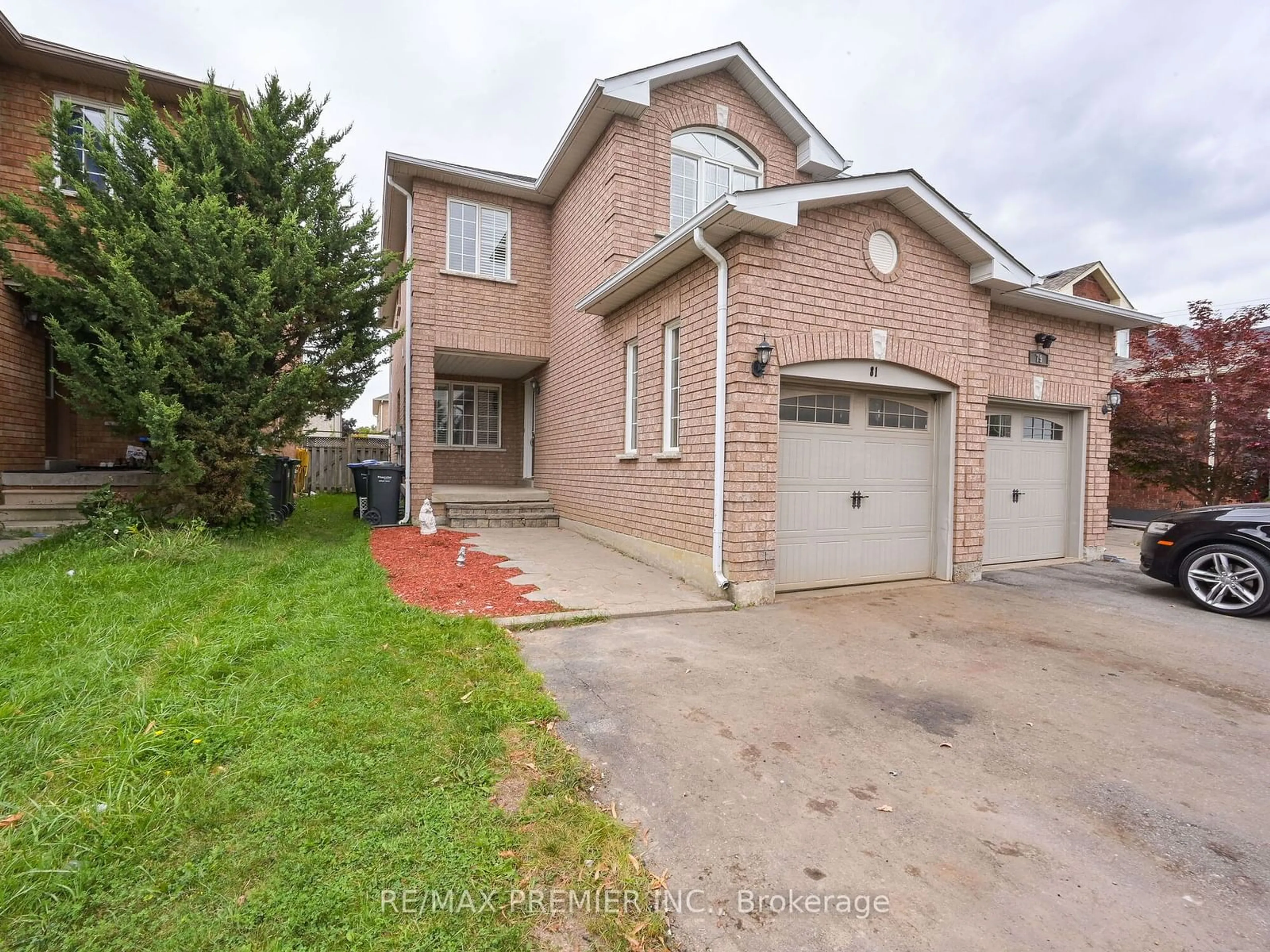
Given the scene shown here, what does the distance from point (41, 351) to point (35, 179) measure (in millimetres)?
2657

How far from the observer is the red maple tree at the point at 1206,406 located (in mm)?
9109

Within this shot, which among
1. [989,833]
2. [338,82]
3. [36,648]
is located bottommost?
[989,833]

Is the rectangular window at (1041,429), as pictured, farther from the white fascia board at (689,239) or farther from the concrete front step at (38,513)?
the concrete front step at (38,513)

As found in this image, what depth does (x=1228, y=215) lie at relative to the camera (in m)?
15.3

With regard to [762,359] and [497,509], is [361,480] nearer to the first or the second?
[497,509]

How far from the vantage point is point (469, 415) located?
499 inches

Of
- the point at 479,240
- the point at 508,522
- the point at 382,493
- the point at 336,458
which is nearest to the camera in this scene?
the point at 382,493

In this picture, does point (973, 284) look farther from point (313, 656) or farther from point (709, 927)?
point (313, 656)

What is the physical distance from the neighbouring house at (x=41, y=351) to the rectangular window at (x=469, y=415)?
534cm

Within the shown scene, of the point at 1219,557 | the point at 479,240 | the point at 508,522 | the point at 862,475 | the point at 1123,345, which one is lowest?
the point at 508,522

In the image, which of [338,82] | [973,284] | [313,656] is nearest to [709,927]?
[313,656]

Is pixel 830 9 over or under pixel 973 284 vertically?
over

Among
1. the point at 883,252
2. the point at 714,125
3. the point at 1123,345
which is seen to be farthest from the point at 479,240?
the point at 1123,345

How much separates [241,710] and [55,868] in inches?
40.7
